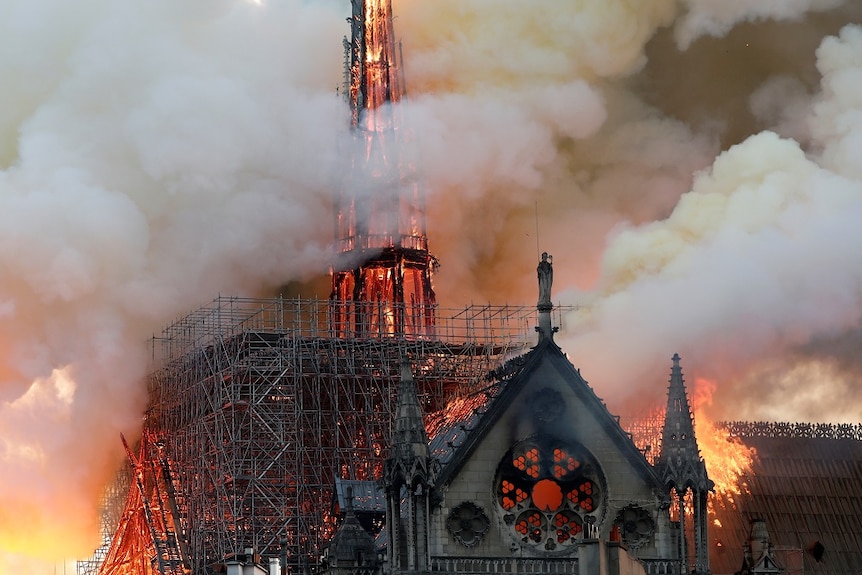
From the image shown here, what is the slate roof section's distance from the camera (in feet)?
461

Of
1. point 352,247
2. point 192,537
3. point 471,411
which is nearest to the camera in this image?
point 471,411

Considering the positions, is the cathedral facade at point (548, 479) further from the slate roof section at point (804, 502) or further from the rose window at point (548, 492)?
the slate roof section at point (804, 502)

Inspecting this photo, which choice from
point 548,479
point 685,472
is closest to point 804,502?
point 685,472

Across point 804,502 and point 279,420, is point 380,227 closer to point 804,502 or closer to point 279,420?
point 279,420

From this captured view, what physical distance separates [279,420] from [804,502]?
4054 cm

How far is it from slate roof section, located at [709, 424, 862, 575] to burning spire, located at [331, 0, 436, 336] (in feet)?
74.0

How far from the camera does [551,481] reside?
303ft

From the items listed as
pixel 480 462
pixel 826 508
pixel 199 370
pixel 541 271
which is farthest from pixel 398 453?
pixel 826 508

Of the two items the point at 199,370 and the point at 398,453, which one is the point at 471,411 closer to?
the point at 398,453

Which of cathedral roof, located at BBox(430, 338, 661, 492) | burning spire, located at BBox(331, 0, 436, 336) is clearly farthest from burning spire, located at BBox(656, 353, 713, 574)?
burning spire, located at BBox(331, 0, 436, 336)

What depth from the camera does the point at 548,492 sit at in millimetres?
92438

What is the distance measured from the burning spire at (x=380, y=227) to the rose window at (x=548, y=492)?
1701 inches

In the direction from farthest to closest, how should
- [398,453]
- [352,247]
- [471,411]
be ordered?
[352,247] < [471,411] < [398,453]

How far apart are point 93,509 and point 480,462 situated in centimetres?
5240
